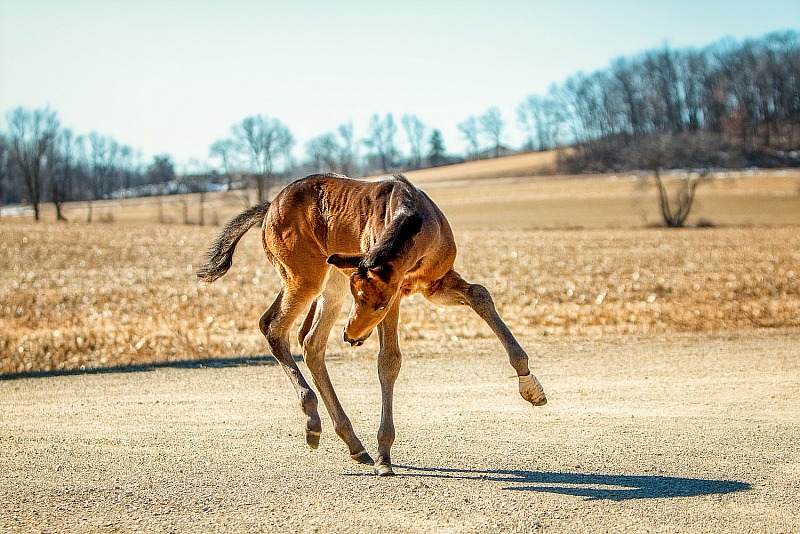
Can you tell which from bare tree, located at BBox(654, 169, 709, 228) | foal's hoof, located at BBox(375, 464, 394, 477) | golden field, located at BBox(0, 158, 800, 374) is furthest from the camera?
bare tree, located at BBox(654, 169, 709, 228)

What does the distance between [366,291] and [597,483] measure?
2.29 m

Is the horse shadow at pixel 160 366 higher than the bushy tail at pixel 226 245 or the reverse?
the reverse

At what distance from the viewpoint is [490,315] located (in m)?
6.23

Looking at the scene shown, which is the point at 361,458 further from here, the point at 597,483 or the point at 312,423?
the point at 597,483

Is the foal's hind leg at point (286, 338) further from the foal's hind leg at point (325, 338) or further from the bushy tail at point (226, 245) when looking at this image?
the bushy tail at point (226, 245)

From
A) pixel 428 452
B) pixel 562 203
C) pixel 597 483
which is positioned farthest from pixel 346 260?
pixel 562 203

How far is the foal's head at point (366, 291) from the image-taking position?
531 cm

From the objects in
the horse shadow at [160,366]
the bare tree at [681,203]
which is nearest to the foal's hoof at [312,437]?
the horse shadow at [160,366]

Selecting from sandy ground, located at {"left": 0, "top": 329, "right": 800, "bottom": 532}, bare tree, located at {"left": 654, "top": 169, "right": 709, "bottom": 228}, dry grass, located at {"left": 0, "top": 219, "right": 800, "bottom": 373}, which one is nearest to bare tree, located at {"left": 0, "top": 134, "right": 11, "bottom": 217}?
dry grass, located at {"left": 0, "top": 219, "right": 800, "bottom": 373}

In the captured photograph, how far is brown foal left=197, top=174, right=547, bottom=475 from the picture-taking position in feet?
17.8

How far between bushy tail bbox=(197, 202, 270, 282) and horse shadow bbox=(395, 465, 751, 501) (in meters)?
2.95

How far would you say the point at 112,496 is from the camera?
570 centimetres

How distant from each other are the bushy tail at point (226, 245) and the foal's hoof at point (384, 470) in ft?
9.32

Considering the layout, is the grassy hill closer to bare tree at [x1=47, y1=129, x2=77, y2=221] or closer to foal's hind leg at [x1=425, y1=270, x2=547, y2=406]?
bare tree at [x1=47, y1=129, x2=77, y2=221]
